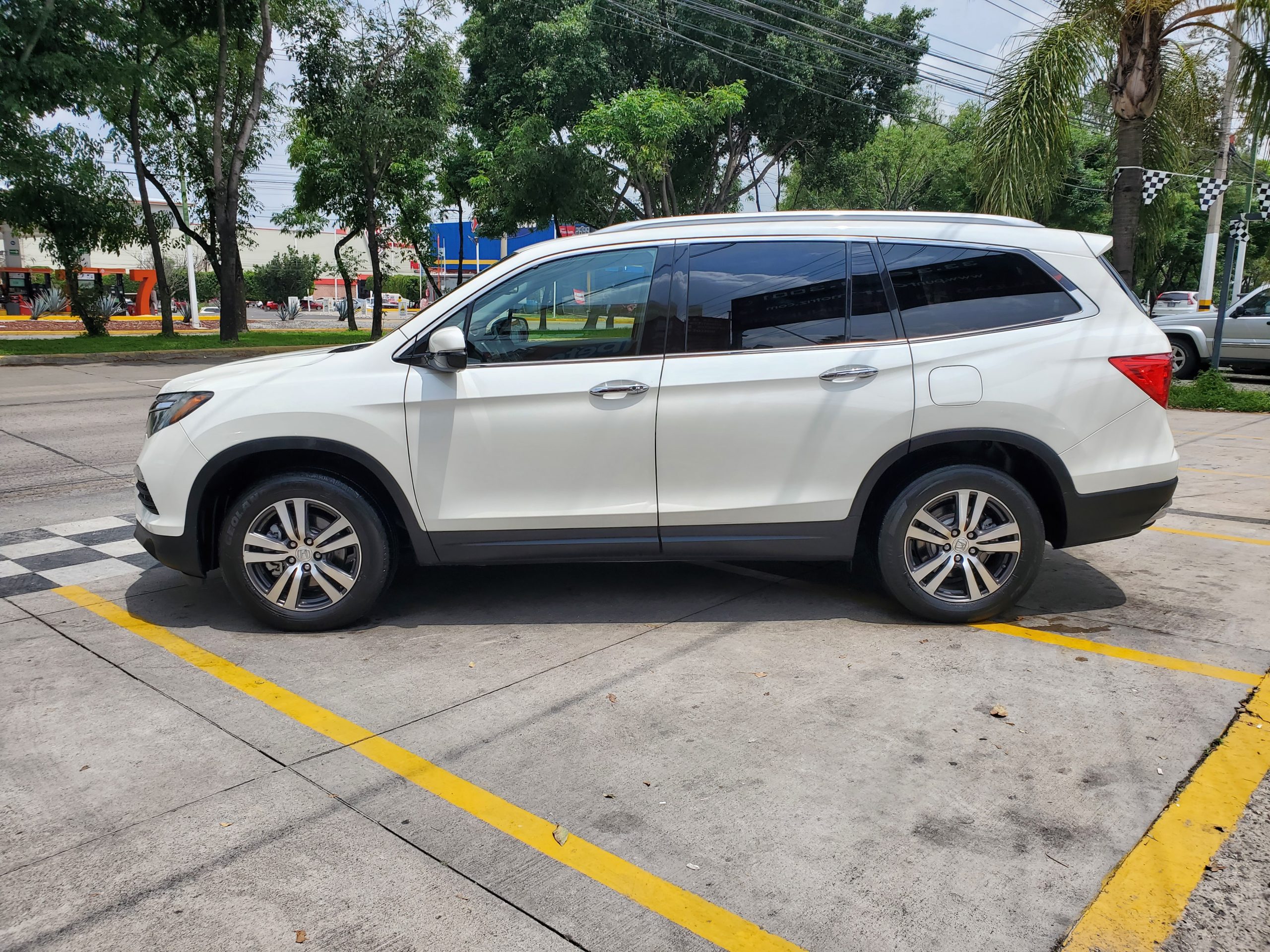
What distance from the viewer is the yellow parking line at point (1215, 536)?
639cm

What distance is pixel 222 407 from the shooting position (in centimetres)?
458

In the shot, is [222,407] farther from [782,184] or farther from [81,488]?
[782,184]

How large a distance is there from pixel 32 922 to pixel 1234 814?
348 cm

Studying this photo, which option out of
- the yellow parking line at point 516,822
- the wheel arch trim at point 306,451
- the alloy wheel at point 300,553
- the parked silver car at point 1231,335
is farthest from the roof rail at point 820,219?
the parked silver car at point 1231,335

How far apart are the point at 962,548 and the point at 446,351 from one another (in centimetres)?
256

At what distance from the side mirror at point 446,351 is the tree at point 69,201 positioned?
20.9m

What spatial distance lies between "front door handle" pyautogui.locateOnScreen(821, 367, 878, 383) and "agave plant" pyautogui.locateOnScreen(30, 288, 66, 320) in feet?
147

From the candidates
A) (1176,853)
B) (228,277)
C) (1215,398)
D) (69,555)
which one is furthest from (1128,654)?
(228,277)

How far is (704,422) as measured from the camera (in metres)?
4.54

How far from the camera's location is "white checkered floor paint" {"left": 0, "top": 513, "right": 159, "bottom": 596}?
558cm

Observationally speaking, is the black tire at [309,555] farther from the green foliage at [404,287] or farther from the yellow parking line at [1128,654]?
the green foliage at [404,287]

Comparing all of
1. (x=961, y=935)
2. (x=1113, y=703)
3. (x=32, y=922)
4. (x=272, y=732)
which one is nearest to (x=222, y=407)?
(x=272, y=732)

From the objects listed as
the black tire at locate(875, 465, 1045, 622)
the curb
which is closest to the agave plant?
the curb

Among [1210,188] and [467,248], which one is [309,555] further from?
[467,248]
